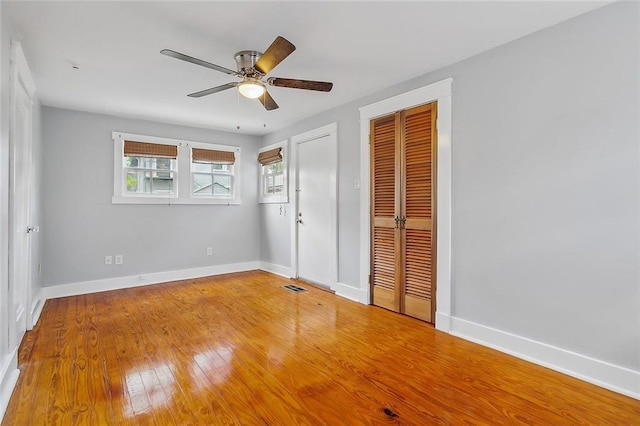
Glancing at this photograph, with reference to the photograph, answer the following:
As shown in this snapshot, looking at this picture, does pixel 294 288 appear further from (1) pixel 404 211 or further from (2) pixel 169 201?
(2) pixel 169 201

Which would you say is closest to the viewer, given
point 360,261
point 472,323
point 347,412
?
point 347,412

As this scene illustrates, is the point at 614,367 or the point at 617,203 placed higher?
the point at 617,203

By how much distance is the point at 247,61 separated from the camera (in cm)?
266

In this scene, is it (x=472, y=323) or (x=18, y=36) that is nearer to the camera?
(x=18, y=36)

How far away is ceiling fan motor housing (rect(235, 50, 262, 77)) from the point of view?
2.54 m

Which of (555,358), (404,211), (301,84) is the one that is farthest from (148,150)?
(555,358)

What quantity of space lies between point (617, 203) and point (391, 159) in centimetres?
190

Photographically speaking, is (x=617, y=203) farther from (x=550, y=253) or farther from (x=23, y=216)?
(x=23, y=216)

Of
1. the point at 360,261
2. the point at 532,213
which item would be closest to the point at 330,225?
the point at 360,261

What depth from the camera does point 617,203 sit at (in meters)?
2.02

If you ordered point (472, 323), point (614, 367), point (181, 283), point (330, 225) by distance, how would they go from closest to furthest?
point (614, 367)
point (472, 323)
point (330, 225)
point (181, 283)

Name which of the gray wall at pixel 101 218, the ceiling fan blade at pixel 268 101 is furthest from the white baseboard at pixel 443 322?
the gray wall at pixel 101 218

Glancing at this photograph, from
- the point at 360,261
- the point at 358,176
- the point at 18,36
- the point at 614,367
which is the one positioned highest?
the point at 18,36

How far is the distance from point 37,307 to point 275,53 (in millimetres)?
3763
